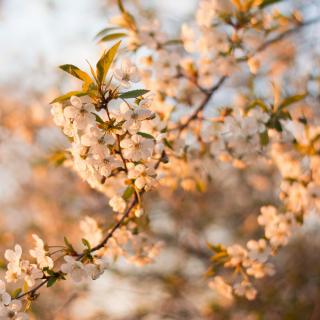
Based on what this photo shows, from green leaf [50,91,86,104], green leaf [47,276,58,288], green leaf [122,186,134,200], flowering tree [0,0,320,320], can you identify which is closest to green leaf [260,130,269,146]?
flowering tree [0,0,320,320]

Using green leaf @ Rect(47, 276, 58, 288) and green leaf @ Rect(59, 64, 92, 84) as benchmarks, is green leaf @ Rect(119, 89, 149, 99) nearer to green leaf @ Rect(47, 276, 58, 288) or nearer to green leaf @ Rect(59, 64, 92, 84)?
green leaf @ Rect(59, 64, 92, 84)

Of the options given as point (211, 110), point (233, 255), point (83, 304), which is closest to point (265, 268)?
point (233, 255)

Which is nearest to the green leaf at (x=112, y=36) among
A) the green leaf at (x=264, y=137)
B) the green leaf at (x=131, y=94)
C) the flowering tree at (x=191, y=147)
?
the flowering tree at (x=191, y=147)

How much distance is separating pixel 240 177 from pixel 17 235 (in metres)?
2.58

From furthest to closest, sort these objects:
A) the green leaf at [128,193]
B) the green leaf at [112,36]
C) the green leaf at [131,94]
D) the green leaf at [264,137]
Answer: the green leaf at [112,36], the green leaf at [264,137], the green leaf at [128,193], the green leaf at [131,94]

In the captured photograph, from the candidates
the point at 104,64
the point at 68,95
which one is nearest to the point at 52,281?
the point at 68,95

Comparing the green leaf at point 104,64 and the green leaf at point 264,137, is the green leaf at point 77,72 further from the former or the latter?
the green leaf at point 264,137

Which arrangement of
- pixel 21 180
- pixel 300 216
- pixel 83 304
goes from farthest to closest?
pixel 21 180
pixel 83 304
pixel 300 216

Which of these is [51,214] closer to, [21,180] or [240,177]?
[21,180]

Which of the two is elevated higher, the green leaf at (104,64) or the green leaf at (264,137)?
the green leaf at (264,137)

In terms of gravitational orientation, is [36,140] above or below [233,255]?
above

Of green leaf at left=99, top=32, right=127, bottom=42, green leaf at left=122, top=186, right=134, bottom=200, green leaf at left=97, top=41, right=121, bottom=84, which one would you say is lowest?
green leaf at left=122, top=186, right=134, bottom=200

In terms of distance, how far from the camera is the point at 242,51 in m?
2.45

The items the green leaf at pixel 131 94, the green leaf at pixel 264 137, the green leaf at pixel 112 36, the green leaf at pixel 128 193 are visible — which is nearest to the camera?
the green leaf at pixel 131 94
